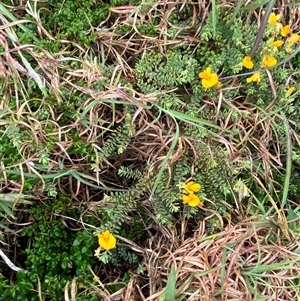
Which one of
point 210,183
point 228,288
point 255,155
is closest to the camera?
point 228,288

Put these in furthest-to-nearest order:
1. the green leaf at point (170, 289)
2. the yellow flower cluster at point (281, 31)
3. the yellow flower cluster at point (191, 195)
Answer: the yellow flower cluster at point (281, 31), the yellow flower cluster at point (191, 195), the green leaf at point (170, 289)

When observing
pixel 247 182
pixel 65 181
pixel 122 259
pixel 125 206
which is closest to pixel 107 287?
pixel 122 259

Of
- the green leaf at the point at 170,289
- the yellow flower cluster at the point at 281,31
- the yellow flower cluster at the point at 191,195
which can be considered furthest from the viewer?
the yellow flower cluster at the point at 281,31

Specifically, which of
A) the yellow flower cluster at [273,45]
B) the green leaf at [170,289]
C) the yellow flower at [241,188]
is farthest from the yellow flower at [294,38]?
the green leaf at [170,289]

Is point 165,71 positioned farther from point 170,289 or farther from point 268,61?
point 170,289

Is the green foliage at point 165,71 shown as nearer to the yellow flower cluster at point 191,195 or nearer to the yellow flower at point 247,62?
the yellow flower at point 247,62

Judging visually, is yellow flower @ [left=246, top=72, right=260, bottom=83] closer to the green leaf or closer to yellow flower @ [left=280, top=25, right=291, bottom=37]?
yellow flower @ [left=280, top=25, right=291, bottom=37]

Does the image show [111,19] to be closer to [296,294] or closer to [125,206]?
[125,206]

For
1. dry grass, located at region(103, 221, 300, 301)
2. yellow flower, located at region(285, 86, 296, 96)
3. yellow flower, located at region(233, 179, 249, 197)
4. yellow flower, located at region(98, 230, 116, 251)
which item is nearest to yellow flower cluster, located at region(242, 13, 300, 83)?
yellow flower, located at region(285, 86, 296, 96)
